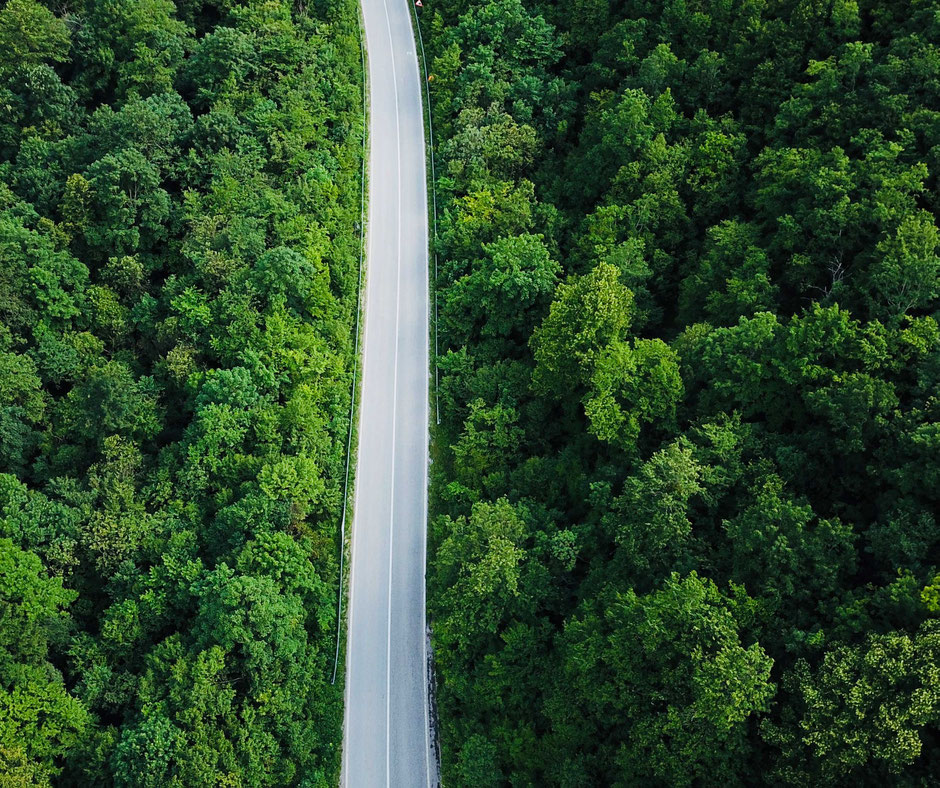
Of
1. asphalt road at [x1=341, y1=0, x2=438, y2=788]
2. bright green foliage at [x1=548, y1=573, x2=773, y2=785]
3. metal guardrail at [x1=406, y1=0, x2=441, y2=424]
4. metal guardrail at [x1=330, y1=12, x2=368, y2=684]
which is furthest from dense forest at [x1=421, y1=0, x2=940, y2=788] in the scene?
metal guardrail at [x1=330, y1=12, x2=368, y2=684]

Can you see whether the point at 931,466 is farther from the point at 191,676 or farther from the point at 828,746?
the point at 191,676

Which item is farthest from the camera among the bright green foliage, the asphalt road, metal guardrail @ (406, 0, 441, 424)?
metal guardrail @ (406, 0, 441, 424)

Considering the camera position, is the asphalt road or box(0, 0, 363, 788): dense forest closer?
box(0, 0, 363, 788): dense forest

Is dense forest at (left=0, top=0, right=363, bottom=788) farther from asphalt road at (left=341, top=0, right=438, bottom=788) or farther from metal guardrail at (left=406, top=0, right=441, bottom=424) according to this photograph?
metal guardrail at (left=406, top=0, right=441, bottom=424)

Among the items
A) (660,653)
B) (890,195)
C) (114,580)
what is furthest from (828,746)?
(114,580)

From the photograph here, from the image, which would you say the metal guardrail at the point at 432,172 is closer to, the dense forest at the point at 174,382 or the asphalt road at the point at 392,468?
the asphalt road at the point at 392,468

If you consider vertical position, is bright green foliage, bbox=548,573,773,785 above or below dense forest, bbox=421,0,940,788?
below

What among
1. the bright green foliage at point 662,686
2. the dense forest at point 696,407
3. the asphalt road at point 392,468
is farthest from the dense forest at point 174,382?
the bright green foliage at point 662,686
